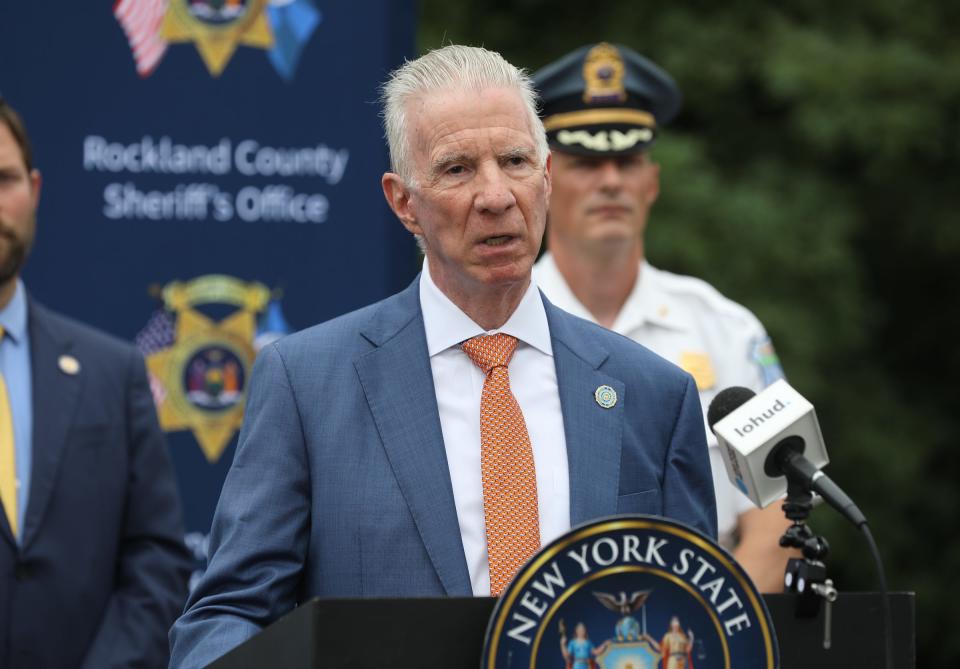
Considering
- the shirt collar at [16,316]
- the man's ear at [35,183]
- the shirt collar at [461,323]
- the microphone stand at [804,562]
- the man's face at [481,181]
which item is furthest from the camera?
the man's ear at [35,183]

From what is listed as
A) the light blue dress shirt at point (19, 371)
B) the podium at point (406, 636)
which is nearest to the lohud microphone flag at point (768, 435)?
the podium at point (406, 636)

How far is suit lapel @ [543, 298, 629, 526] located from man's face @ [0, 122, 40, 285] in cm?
194

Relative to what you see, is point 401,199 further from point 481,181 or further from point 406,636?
point 406,636

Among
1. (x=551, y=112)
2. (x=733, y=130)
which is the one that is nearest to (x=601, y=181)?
(x=551, y=112)

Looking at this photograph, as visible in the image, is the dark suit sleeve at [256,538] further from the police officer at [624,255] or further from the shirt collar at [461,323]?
the police officer at [624,255]

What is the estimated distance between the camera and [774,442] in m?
2.79

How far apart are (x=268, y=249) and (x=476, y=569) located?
7.59 feet

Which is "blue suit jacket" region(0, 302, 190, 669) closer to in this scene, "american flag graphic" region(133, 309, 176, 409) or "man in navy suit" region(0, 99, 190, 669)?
"man in navy suit" region(0, 99, 190, 669)

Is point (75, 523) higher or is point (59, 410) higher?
point (59, 410)

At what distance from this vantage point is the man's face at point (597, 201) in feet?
17.4

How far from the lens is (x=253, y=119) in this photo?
16.8 feet

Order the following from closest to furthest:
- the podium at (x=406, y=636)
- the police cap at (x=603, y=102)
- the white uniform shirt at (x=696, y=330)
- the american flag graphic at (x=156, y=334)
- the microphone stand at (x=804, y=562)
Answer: the podium at (x=406, y=636) < the microphone stand at (x=804, y=562) < the white uniform shirt at (x=696, y=330) < the american flag graphic at (x=156, y=334) < the police cap at (x=603, y=102)

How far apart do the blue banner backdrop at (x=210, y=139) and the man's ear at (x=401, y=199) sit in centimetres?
175

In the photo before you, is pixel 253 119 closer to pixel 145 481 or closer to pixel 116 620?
pixel 145 481
